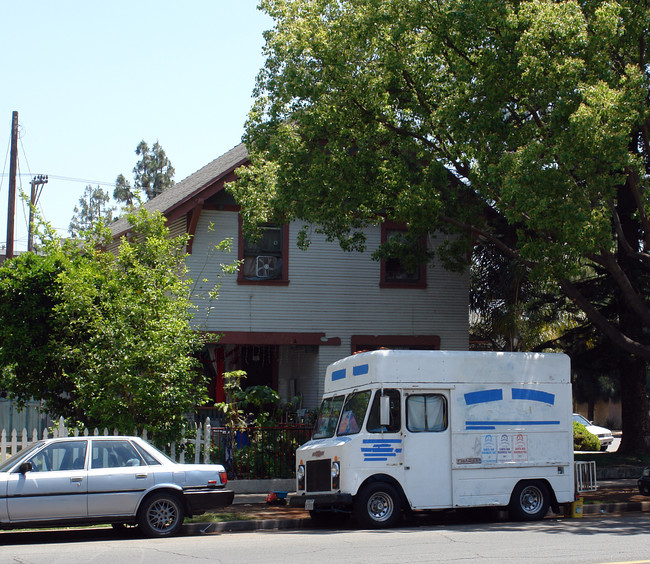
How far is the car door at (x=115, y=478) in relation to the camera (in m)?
11.3

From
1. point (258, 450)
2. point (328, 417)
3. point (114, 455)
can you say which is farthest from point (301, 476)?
point (258, 450)

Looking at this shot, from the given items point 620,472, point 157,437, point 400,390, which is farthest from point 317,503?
point 620,472

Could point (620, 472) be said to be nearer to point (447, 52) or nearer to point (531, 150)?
point (531, 150)

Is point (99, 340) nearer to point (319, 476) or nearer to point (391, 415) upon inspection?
point (319, 476)

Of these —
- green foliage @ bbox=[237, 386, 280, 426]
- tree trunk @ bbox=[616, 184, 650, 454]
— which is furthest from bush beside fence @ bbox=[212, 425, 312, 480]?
tree trunk @ bbox=[616, 184, 650, 454]

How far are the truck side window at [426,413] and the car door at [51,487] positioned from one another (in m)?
4.97

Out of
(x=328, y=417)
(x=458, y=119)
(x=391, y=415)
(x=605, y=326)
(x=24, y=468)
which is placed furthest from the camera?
(x=605, y=326)

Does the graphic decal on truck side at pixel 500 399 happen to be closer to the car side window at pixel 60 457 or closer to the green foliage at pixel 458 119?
the green foliage at pixel 458 119

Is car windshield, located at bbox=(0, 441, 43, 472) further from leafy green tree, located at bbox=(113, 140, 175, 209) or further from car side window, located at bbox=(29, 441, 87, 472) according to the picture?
leafy green tree, located at bbox=(113, 140, 175, 209)

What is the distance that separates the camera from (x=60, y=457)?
1146 centimetres

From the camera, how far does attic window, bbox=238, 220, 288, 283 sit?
21.4 metres

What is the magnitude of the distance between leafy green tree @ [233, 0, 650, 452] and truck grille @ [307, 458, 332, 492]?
5507mm

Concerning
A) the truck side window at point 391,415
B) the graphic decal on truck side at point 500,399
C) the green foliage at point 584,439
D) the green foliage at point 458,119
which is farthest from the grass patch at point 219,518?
the green foliage at point 584,439

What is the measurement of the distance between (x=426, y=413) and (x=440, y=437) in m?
0.43
